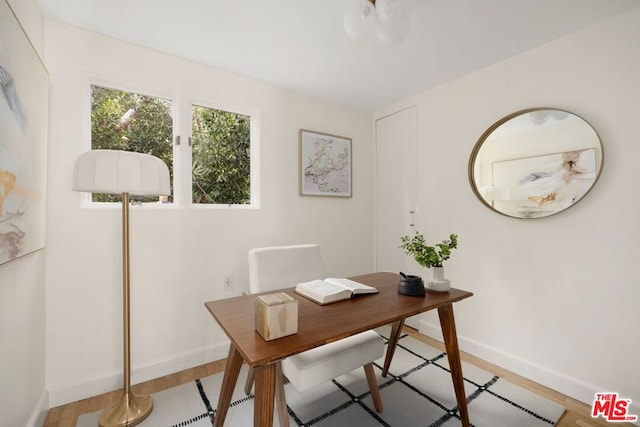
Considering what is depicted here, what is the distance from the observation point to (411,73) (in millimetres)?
2291

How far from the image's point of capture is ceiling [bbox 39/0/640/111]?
5.03ft

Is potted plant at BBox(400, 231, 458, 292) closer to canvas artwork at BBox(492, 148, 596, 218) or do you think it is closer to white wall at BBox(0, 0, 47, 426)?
canvas artwork at BBox(492, 148, 596, 218)

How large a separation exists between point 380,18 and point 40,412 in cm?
269

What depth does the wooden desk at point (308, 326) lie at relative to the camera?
2.79 ft

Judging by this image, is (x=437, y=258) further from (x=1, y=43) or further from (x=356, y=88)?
(x=1, y=43)

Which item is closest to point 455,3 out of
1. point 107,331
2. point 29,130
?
point 29,130

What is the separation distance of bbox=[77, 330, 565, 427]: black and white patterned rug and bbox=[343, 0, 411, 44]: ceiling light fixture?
2063mm

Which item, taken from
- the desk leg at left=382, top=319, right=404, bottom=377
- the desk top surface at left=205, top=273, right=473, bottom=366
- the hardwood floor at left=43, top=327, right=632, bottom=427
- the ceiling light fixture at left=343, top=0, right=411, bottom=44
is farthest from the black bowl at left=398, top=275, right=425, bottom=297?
the ceiling light fixture at left=343, top=0, right=411, bottom=44

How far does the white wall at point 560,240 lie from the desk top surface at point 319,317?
2.99 ft

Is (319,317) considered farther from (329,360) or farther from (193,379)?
(193,379)

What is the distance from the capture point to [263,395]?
85 centimetres

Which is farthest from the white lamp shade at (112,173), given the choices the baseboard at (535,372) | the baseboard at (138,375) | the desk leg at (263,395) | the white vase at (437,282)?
the baseboard at (535,372)

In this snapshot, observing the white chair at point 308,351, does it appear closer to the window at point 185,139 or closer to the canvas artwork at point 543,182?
the window at point 185,139

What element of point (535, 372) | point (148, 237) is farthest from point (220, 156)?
point (535, 372)
